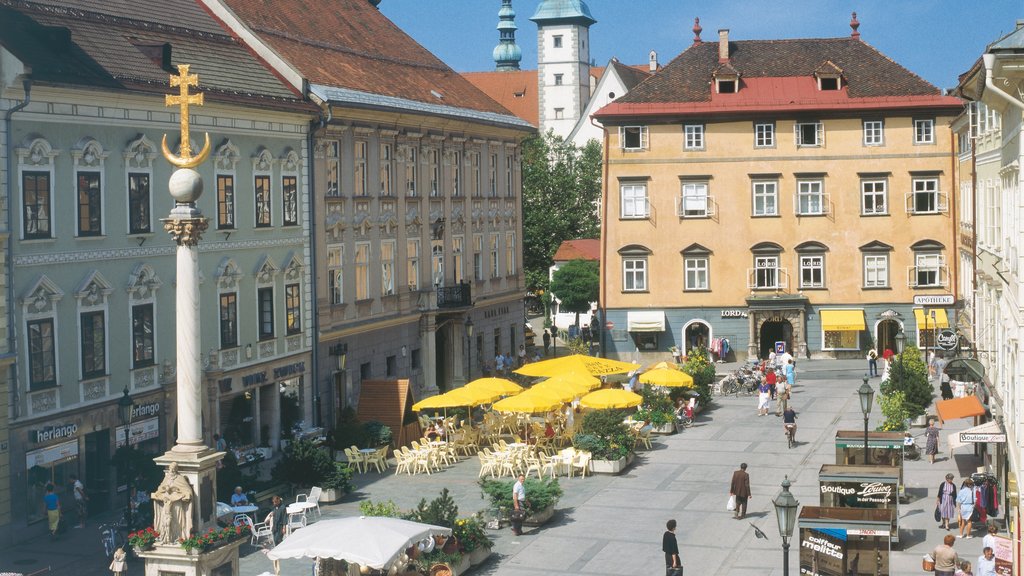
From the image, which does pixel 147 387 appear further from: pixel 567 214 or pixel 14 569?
pixel 567 214

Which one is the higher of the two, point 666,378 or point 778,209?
point 778,209

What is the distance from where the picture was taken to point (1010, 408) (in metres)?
27.6

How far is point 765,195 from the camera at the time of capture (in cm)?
6378

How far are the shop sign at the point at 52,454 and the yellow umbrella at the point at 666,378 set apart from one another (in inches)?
749

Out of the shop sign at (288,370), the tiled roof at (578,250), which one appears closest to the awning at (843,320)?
the shop sign at (288,370)

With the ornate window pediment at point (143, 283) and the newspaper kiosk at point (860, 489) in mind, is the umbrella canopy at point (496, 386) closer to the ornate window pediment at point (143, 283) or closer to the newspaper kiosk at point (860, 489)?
the ornate window pediment at point (143, 283)

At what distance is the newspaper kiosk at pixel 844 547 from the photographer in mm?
24719

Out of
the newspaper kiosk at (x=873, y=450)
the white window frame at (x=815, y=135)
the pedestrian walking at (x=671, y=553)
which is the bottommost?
the pedestrian walking at (x=671, y=553)

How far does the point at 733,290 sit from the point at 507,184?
11.1m

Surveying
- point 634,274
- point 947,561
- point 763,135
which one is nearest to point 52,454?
point 947,561

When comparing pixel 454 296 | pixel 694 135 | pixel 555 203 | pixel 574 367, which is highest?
pixel 694 135

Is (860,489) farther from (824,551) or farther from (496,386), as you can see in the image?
(496,386)

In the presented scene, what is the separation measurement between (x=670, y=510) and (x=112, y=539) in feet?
40.0

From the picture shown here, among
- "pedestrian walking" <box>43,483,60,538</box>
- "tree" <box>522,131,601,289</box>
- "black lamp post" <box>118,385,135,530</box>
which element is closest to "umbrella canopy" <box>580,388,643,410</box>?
"black lamp post" <box>118,385,135,530</box>
